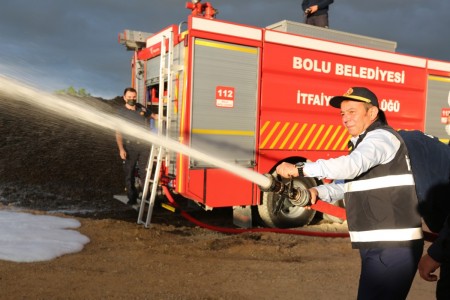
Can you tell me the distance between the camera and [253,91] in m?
6.34

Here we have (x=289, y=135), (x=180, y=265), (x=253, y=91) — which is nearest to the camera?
(x=180, y=265)

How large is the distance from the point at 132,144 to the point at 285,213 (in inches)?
110

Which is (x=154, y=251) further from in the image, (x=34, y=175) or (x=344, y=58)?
(x=34, y=175)

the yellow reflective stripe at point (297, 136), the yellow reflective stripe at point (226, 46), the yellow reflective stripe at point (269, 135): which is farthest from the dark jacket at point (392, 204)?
the yellow reflective stripe at point (297, 136)

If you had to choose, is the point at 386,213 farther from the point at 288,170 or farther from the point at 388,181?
the point at 288,170

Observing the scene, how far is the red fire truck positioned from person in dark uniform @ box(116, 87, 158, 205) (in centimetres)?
41

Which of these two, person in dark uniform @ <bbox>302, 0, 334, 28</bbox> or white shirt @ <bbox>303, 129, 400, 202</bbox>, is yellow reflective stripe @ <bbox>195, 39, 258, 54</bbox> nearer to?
person in dark uniform @ <bbox>302, 0, 334, 28</bbox>

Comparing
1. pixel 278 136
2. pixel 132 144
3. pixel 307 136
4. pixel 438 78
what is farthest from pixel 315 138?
pixel 438 78

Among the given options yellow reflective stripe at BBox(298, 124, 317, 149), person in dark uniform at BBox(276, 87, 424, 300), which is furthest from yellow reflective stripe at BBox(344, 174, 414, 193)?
yellow reflective stripe at BBox(298, 124, 317, 149)

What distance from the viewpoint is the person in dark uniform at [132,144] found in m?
6.87

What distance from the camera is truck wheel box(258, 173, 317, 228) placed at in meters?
6.61

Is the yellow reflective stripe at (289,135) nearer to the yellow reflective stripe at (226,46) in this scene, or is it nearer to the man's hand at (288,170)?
the yellow reflective stripe at (226,46)

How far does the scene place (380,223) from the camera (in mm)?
2371

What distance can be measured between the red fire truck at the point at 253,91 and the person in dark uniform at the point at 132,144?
415 mm
